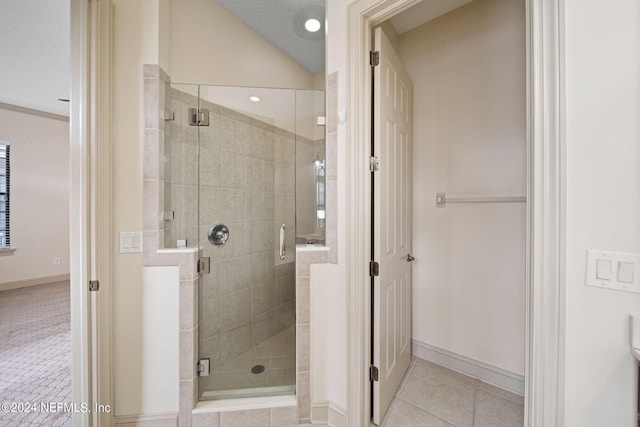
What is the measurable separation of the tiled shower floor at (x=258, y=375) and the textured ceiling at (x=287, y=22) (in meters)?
2.42

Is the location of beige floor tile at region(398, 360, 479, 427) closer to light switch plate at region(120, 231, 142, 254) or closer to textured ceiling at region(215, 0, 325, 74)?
light switch plate at region(120, 231, 142, 254)

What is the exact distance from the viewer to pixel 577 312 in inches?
31.7

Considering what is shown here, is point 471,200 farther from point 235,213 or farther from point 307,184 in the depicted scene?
point 235,213

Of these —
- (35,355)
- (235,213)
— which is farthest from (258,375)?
Result: (35,355)

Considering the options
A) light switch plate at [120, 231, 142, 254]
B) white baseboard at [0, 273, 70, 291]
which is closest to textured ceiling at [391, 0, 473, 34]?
light switch plate at [120, 231, 142, 254]

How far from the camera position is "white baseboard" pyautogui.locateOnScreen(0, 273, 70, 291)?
4.07 m

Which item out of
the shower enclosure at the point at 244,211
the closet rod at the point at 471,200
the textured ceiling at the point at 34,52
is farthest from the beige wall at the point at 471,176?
the textured ceiling at the point at 34,52

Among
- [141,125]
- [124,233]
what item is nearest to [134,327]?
[124,233]

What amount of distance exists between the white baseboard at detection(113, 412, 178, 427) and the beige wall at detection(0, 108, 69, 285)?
4721mm

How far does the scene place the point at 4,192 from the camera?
4.09 m

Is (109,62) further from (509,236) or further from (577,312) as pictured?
(509,236)

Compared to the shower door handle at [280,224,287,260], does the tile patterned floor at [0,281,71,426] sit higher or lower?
lower

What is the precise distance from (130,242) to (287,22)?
6.98ft

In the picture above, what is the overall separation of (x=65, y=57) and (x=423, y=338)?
4.75 m
